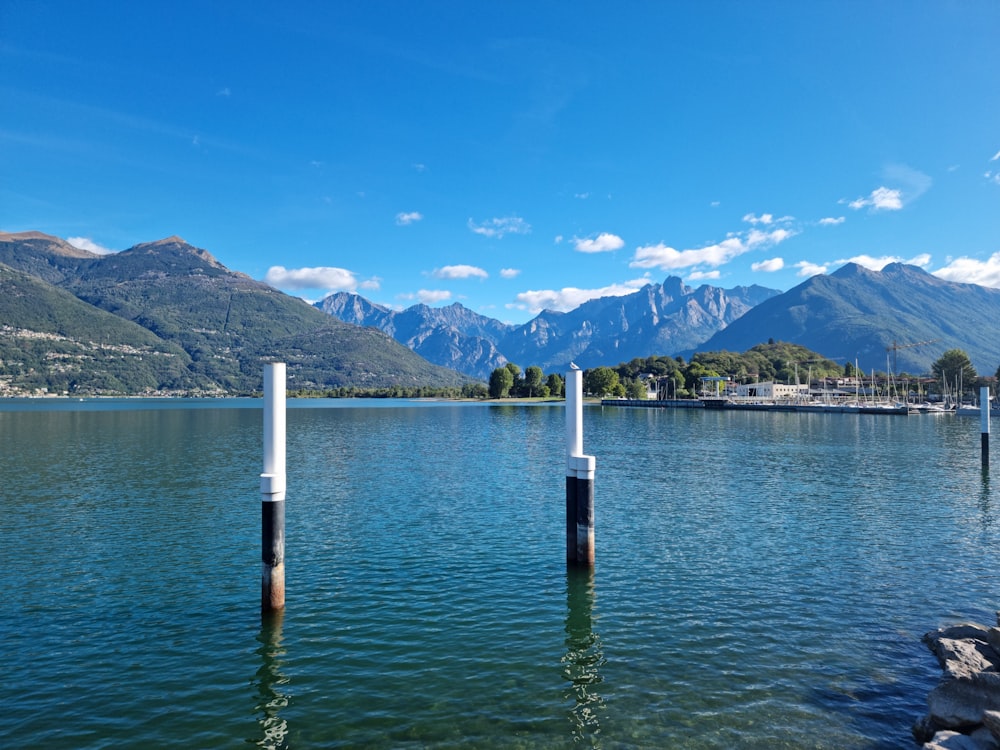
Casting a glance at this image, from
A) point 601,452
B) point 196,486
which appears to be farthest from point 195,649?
point 601,452

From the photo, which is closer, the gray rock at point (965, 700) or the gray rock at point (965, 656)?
the gray rock at point (965, 700)

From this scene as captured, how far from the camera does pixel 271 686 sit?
1462 centimetres

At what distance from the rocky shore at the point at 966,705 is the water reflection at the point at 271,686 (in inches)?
507

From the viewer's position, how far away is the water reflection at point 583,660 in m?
12.9

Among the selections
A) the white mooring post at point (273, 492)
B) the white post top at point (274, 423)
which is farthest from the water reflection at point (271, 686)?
the white post top at point (274, 423)

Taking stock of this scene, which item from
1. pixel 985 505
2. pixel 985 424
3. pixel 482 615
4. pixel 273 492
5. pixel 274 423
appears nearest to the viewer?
pixel 273 492

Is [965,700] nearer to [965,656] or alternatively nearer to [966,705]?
[966,705]

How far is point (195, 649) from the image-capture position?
1658 centimetres

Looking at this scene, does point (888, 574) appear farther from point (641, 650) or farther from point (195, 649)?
point (195, 649)

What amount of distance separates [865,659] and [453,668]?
1111 cm

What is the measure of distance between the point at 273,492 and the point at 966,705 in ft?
58.3

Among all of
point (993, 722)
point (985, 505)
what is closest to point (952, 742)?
point (993, 722)

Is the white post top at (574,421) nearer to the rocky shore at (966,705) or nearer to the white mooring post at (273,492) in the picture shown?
the white mooring post at (273,492)

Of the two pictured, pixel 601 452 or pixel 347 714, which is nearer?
pixel 347 714
